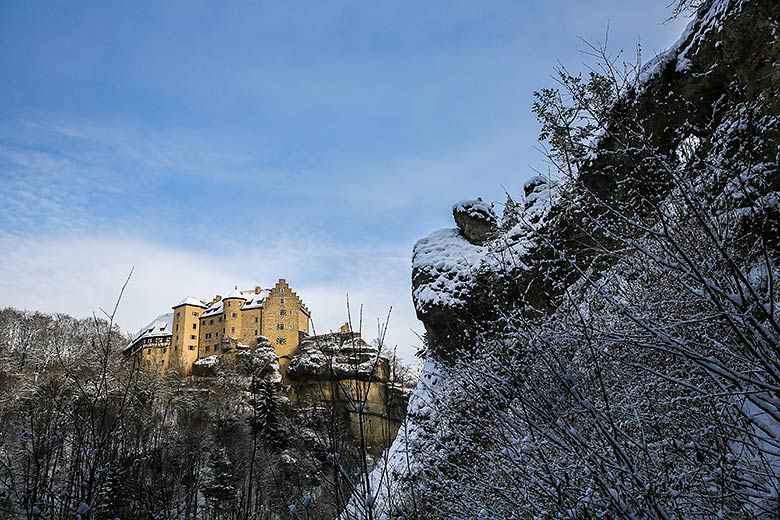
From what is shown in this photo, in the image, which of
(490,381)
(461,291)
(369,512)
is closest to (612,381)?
(490,381)

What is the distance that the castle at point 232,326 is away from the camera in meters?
40.2

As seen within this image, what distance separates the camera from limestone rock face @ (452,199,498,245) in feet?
39.4

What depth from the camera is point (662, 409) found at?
293 centimetres

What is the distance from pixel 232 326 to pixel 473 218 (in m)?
34.2

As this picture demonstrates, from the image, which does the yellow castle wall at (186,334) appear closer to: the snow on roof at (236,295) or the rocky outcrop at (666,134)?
the snow on roof at (236,295)

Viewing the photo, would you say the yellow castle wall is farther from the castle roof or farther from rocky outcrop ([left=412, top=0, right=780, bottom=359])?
rocky outcrop ([left=412, top=0, right=780, bottom=359])

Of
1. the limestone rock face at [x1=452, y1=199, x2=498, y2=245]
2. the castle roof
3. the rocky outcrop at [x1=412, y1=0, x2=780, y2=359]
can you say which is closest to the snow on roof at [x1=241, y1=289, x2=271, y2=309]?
the castle roof

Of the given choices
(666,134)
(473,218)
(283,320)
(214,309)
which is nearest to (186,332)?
(214,309)

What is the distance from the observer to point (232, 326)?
136 feet

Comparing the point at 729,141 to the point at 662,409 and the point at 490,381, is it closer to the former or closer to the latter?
the point at 662,409

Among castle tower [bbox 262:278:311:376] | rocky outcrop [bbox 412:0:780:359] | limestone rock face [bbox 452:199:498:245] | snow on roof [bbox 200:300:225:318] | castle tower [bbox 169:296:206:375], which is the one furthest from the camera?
snow on roof [bbox 200:300:225:318]

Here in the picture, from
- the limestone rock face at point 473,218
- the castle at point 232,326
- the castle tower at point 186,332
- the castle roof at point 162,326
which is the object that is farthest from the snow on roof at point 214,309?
the limestone rock face at point 473,218

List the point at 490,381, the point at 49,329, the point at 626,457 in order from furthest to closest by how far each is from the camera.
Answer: the point at 49,329 → the point at 490,381 → the point at 626,457

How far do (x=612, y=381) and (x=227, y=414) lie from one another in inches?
927
